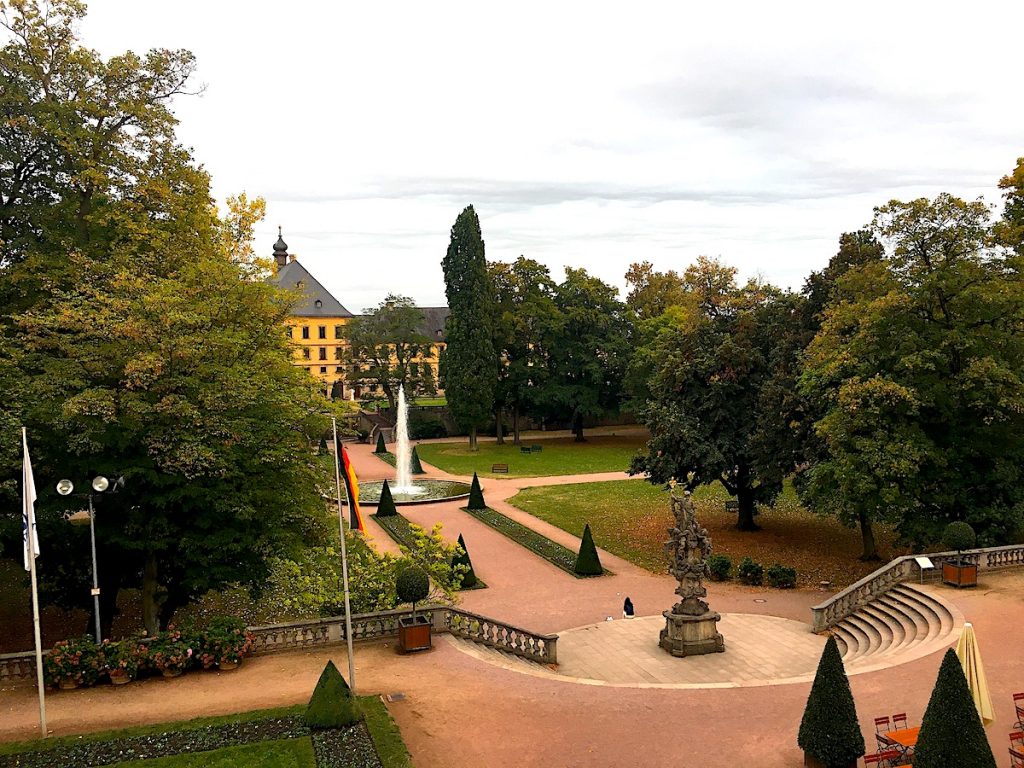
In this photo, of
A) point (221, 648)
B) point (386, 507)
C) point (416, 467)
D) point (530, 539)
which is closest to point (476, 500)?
point (386, 507)

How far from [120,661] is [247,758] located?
5.42 meters

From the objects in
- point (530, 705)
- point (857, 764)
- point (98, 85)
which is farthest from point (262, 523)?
point (98, 85)

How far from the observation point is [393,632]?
21156mm

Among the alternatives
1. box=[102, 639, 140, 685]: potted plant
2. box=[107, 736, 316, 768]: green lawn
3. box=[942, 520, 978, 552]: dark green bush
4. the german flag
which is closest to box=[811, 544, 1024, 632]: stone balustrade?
box=[942, 520, 978, 552]: dark green bush

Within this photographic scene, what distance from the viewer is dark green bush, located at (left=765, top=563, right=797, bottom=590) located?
28.8m

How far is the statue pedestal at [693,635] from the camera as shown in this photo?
21.9m

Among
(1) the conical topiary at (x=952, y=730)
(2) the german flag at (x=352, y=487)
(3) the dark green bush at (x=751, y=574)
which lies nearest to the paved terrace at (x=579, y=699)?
(1) the conical topiary at (x=952, y=730)

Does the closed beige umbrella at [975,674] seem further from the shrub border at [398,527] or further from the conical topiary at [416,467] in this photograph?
the conical topiary at [416,467]

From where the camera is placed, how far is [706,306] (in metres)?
39.0

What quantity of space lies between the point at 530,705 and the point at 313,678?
17.0 ft

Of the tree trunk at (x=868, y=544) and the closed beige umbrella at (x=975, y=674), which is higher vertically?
the closed beige umbrella at (x=975, y=674)

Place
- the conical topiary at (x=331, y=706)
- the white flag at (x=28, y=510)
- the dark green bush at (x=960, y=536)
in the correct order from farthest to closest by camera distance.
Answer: the dark green bush at (x=960, y=536), the white flag at (x=28, y=510), the conical topiary at (x=331, y=706)

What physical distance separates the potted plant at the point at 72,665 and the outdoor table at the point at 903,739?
16.3 metres

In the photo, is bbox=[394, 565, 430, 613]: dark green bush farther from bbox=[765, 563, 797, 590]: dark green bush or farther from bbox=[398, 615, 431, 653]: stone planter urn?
bbox=[765, 563, 797, 590]: dark green bush
